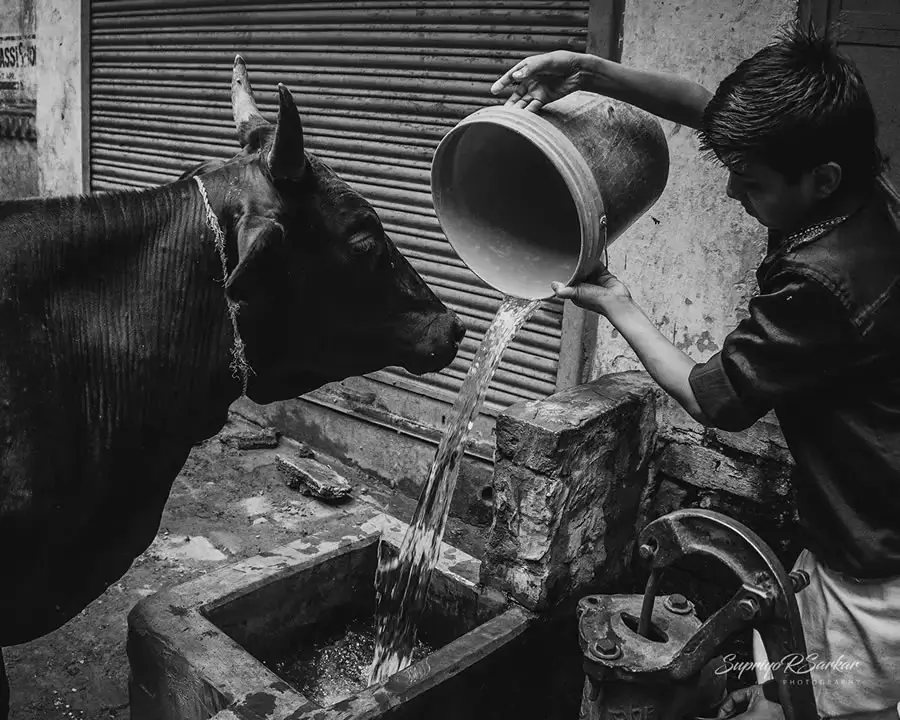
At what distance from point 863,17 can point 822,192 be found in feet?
5.44

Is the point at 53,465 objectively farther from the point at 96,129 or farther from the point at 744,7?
the point at 96,129

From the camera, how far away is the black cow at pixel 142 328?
7.19ft

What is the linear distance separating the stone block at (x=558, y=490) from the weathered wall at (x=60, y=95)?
227 inches

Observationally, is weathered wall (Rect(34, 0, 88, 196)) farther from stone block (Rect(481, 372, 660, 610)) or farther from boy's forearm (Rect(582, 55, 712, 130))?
boy's forearm (Rect(582, 55, 712, 130))

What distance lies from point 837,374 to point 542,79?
4.10 feet

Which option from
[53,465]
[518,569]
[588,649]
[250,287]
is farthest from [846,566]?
[53,465]

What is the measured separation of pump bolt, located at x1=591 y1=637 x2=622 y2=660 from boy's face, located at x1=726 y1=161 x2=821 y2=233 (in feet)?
3.40

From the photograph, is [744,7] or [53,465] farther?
[744,7]

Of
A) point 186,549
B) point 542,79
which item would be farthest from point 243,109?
point 186,549

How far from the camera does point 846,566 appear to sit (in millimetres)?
2021

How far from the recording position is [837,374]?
1.93m

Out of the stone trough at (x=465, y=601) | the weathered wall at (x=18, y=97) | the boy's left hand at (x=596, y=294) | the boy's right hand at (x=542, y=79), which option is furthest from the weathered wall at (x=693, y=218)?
the weathered wall at (x=18, y=97)

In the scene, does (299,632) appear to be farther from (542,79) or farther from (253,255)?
(542,79)

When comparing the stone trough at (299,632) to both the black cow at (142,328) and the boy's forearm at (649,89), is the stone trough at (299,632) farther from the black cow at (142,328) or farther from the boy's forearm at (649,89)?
the boy's forearm at (649,89)
